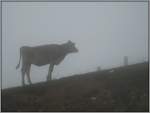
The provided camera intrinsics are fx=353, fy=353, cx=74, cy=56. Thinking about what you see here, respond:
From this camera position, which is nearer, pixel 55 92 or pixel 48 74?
pixel 55 92

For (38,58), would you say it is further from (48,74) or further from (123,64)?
(123,64)

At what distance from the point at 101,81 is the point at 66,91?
1415 millimetres

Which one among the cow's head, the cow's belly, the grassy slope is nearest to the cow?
the cow's belly

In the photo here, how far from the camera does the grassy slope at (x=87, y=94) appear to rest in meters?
9.80

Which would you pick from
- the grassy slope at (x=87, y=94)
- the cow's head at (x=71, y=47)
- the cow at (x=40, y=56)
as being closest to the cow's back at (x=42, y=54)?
the cow at (x=40, y=56)

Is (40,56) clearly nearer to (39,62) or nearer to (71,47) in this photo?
(39,62)

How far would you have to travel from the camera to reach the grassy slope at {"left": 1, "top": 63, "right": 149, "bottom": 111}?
9805mm

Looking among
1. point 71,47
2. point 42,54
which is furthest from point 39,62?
point 71,47

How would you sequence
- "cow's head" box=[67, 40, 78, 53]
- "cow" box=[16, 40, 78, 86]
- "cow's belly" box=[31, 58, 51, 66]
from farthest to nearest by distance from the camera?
"cow's head" box=[67, 40, 78, 53]
"cow's belly" box=[31, 58, 51, 66]
"cow" box=[16, 40, 78, 86]

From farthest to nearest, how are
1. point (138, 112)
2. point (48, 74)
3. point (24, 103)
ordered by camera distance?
point (48, 74), point (24, 103), point (138, 112)

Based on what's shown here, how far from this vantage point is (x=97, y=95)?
1061cm

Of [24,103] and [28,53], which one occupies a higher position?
[28,53]

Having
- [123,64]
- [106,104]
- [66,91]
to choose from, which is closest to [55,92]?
[66,91]

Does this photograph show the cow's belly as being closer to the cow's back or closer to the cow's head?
the cow's back
